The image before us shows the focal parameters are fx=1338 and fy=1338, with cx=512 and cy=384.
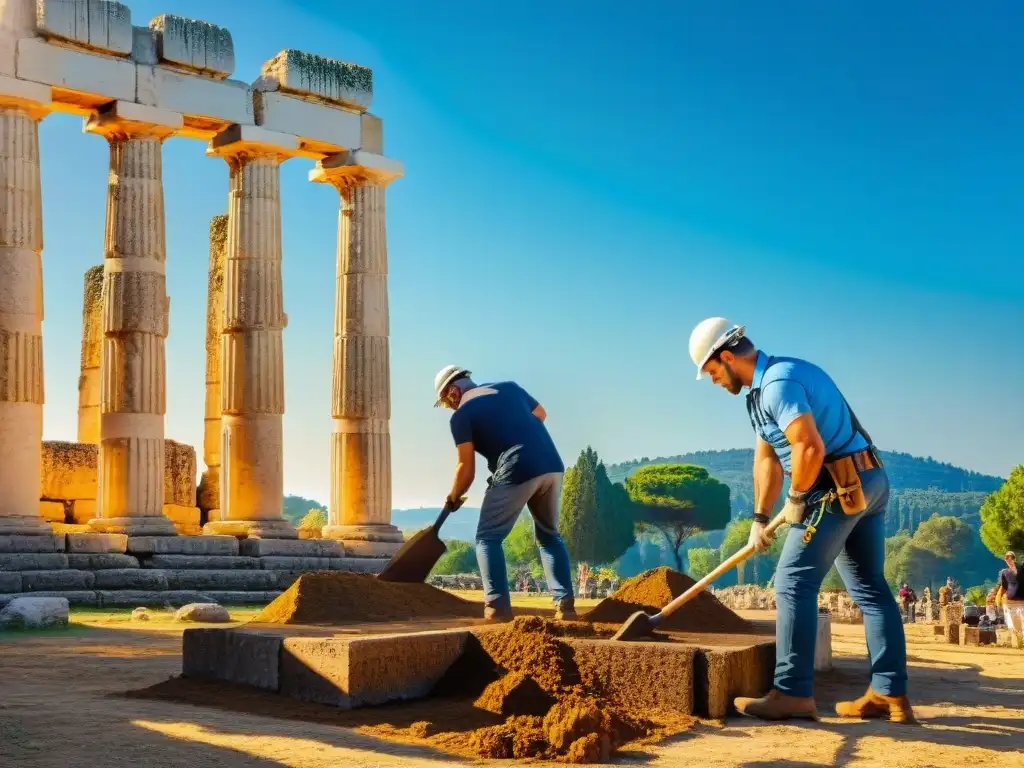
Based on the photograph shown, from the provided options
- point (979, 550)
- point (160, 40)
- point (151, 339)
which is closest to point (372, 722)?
point (151, 339)

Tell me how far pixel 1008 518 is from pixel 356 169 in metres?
38.4

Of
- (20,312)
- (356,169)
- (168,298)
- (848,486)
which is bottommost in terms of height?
(848,486)

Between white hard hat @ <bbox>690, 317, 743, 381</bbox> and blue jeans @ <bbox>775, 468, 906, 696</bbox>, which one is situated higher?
white hard hat @ <bbox>690, 317, 743, 381</bbox>

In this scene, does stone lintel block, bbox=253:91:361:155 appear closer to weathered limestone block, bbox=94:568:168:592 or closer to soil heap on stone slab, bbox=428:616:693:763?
weathered limestone block, bbox=94:568:168:592

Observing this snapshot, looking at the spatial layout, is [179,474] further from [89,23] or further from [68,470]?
[89,23]

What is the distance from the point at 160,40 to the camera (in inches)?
973

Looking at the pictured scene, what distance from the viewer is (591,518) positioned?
9631 cm

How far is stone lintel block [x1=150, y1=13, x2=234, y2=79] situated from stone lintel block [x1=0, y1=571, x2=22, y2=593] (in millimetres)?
9968

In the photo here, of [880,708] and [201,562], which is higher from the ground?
[880,708]

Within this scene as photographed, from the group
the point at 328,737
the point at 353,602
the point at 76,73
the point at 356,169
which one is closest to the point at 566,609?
the point at 353,602

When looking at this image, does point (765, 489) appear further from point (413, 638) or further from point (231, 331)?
point (231, 331)

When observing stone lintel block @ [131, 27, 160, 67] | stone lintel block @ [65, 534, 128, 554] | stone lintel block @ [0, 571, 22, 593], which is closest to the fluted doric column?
stone lintel block @ [65, 534, 128, 554]

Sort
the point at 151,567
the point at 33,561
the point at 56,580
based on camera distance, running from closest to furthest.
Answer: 1. the point at 56,580
2. the point at 33,561
3. the point at 151,567

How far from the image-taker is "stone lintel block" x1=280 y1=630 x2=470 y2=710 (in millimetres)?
7422
